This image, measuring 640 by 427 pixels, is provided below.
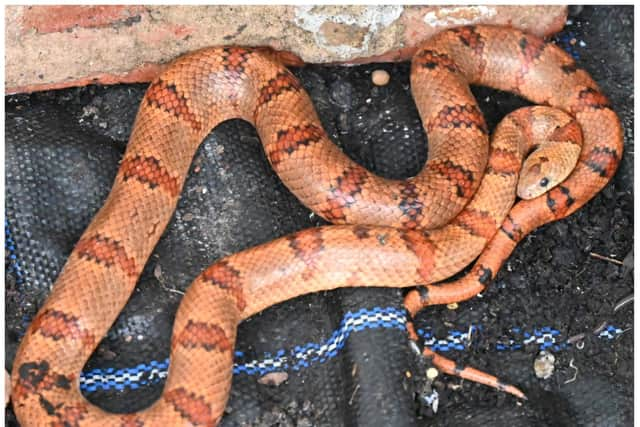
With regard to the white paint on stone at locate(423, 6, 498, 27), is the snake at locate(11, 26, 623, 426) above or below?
below

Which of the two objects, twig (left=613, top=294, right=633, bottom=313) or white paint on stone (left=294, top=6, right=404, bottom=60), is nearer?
twig (left=613, top=294, right=633, bottom=313)

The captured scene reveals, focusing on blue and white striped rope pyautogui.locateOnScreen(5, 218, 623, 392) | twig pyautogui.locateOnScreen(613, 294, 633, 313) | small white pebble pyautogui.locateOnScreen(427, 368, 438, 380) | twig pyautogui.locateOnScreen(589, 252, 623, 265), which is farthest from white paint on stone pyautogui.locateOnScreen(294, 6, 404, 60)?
twig pyautogui.locateOnScreen(613, 294, 633, 313)

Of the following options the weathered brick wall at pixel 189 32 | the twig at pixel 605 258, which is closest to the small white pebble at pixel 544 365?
the twig at pixel 605 258

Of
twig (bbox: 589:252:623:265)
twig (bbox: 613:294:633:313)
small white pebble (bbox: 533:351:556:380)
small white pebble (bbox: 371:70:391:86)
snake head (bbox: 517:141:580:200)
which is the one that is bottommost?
small white pebble (bbox: 533:351:556:380)

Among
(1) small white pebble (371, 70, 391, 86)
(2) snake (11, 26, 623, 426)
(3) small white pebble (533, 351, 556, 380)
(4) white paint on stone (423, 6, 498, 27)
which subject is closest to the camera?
(2) snake (11, 26, 623, 426)

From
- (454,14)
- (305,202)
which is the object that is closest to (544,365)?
(305,202)

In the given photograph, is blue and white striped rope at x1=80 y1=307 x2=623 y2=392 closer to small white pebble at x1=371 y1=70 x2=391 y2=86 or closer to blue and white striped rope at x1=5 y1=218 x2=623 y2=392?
blue and white striped rope at x1=5 y1=218 x2=623 y2=392

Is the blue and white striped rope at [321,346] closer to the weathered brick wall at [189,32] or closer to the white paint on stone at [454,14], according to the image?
the weathered brick wall at [189,32]
